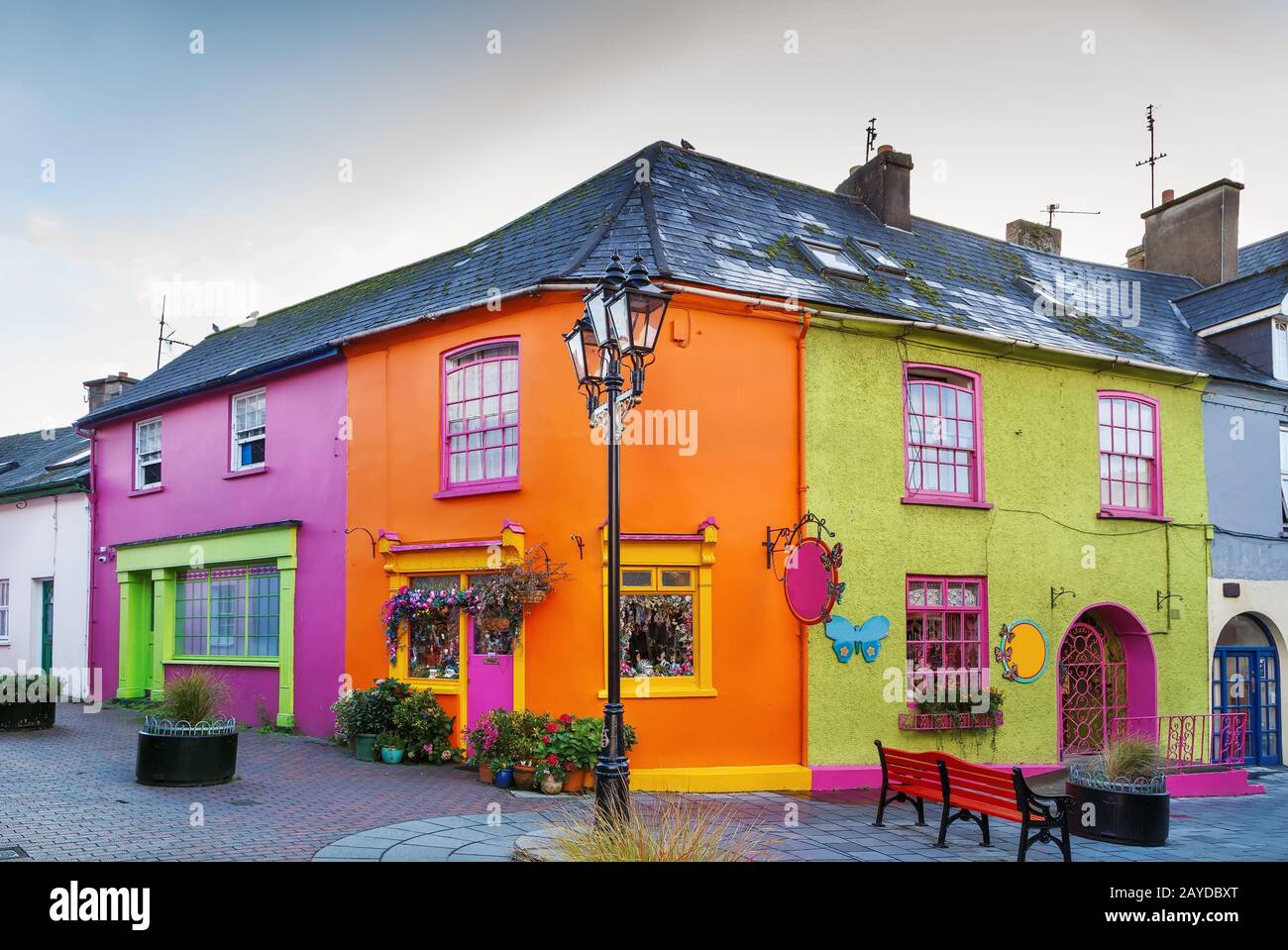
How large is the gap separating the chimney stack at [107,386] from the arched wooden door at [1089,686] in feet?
71.6

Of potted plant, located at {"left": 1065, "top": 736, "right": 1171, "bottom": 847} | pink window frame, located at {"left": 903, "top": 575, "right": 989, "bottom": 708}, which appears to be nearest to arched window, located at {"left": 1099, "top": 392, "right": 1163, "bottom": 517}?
pink window frame, located at {"left": 903, "top": 575, "right": 989, "bottom": 708}

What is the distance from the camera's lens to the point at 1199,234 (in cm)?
2136

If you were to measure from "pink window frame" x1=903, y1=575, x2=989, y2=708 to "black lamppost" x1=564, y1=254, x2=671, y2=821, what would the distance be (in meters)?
6.87

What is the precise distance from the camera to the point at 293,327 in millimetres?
19109

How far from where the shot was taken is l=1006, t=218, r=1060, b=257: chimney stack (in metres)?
23.4

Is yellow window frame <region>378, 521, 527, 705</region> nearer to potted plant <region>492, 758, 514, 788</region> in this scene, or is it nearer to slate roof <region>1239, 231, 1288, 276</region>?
potted plant <region>492, 758, 514, 788</region>

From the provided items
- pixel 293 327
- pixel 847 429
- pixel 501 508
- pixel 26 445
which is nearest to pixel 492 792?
pixel 501 508

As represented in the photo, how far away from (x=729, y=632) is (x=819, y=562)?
4.53 ft

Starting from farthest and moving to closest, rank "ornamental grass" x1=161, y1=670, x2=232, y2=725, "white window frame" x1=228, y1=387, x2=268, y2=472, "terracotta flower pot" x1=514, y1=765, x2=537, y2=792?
"white window frame" x1=228, y1=387, x2=268, y2=472 → "terracotta flower pot" x1=514, y1=765, x2=537, y2=792 → "ornamental grass" x1=161, y1=670, x2=232, y2=725

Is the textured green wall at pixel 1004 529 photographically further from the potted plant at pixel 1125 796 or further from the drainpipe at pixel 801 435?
the potted plant at pixel 1125 796

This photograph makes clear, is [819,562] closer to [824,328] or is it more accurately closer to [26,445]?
[824,328]

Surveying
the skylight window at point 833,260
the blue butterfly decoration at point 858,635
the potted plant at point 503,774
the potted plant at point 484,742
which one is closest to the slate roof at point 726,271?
the skylight window at point 833,260
